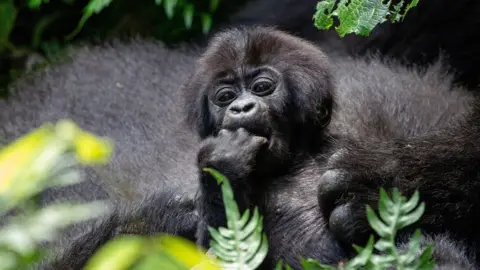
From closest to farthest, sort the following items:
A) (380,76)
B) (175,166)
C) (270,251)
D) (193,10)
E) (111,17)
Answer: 1. (270,251)
2. (175,166)
3. (380,76)
4. (193,10)
5. (111,17)

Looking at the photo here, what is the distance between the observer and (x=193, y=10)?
373 centimetres

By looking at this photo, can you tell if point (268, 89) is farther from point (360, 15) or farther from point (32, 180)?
point (32, 180)

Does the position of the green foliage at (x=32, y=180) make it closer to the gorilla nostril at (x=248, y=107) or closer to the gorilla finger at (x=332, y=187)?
the gorilla finger at (x=332, y=187)

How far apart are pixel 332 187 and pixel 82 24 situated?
2.05 meters

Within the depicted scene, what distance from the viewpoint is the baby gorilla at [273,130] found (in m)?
2.20

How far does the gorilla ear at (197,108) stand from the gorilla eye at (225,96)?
63 mm

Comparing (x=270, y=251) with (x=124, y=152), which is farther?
(x=124, y=152)

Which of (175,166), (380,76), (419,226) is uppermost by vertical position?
(419,226)

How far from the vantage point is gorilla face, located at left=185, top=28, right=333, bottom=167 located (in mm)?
2359

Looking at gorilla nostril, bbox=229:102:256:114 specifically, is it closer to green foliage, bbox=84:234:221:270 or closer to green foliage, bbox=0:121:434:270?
green foliage, bbox=0:121:434:270

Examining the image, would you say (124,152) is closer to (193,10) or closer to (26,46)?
(193,10)

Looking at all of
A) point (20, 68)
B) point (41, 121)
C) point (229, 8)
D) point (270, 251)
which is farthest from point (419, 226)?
point (20, 68)

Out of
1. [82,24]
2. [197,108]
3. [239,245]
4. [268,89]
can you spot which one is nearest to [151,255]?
[239,245]

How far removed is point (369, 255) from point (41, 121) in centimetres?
207
